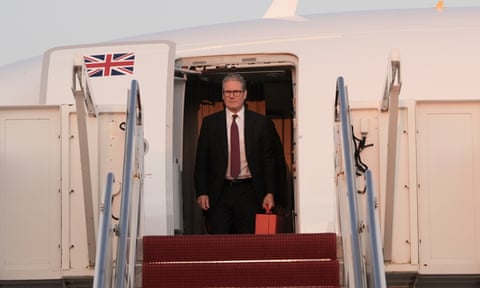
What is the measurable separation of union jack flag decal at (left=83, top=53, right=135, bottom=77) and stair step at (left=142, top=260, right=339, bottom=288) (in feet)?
10.3

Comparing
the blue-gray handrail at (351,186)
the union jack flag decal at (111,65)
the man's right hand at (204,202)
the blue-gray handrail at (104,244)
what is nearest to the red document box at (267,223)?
the man's right hand at (204,202)

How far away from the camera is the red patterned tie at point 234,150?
11.6m

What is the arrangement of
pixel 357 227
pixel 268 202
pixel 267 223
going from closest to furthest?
pixel 357 227, pixel 267 223, pixel 268 202

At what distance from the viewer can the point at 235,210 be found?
11562 millimetres

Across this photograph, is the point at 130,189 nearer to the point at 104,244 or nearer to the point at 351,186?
the point at 104,244

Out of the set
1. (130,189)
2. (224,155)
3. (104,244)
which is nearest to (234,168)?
(224,155)

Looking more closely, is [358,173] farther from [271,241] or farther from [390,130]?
[271,241]

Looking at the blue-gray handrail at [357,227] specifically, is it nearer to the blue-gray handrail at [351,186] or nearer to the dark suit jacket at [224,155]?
the blue-gray handrail at [351,186]

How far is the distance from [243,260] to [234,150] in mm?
2217

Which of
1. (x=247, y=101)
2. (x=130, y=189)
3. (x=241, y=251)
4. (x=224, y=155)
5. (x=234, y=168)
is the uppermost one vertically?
(x=247, y=101)

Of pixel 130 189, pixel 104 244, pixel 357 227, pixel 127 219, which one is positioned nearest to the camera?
pixel 104 244

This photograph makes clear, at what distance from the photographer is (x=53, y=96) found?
11.9 m

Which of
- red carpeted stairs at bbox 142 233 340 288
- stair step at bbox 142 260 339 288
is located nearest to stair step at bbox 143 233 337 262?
red carpeted stairs at bbox 142 233 340 288

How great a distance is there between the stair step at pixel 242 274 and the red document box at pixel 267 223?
5.17 ft
